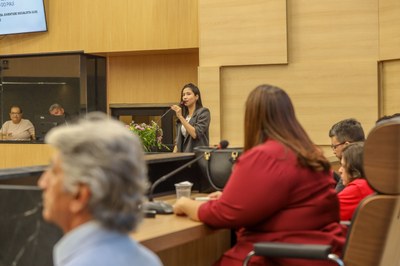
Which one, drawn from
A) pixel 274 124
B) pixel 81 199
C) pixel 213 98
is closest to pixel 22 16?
pixel 213 98

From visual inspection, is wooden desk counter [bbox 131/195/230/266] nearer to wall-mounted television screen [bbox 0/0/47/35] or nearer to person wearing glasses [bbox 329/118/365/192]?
person wearing glasses [bbox 329/118/365/192]

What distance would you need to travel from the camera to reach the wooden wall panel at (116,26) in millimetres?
7031

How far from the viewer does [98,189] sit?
1.07 metres

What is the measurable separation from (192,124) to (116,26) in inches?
95.0

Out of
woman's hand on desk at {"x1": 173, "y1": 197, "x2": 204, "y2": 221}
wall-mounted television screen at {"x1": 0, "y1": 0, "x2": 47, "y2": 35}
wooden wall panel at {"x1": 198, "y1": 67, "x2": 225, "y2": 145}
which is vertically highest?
wall-mounted television screen at {"x1": 0, "y1": 0, "x2": 47, "y2": 35}

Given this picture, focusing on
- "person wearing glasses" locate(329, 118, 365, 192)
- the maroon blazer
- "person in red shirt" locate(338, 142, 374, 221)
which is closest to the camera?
the maroon blazer

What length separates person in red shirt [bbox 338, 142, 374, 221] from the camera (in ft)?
9.23

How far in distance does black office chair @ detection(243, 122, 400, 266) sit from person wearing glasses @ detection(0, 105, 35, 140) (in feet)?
20.2

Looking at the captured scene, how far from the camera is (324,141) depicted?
6160 millimetres

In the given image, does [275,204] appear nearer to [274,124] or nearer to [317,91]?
[274,124]

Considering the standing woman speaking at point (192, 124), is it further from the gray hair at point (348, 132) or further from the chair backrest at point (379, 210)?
the chair backrest at point (379, 210)

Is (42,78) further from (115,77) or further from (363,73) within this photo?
(363,73)

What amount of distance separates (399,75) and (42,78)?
4.22 metres

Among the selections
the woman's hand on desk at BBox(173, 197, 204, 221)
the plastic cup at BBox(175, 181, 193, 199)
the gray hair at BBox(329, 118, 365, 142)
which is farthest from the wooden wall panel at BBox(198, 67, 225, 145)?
the woman's hand on desk at BBox(173, 197, 204, 221)
